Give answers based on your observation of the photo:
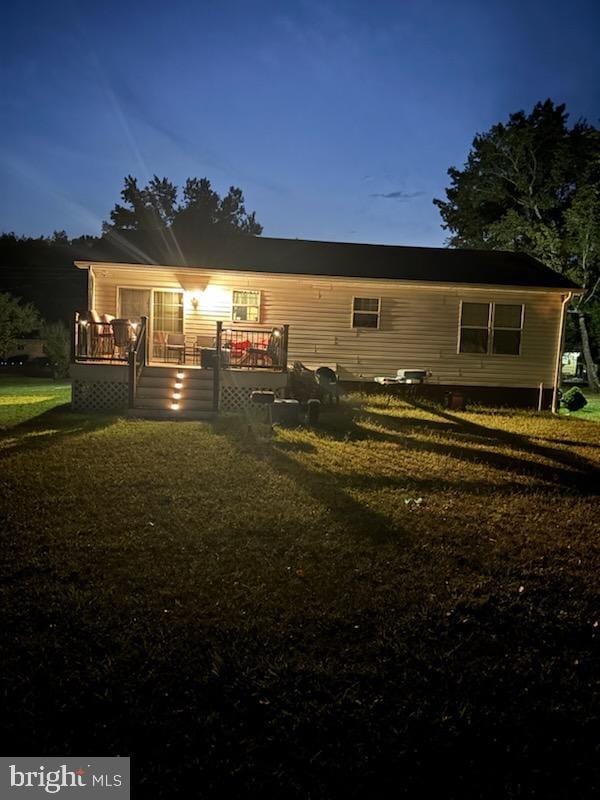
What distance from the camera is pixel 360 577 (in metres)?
3.66

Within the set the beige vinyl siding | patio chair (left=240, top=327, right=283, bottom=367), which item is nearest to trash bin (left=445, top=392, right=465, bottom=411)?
the beige vinyl siding

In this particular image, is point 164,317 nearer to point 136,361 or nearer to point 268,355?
point 136,361

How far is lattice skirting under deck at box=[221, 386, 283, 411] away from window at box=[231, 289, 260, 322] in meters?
3.57

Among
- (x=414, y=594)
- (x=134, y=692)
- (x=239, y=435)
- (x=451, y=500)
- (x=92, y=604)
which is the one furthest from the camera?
(x=239, y=435)

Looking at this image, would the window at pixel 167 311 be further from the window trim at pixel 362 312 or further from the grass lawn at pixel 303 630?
the grass lawn at pixel 303 630

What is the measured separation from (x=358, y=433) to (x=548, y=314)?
900 centimetres

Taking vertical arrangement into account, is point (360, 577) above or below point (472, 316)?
below

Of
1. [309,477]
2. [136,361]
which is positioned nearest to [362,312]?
[136,361]

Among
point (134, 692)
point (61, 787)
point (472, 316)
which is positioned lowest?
point (61, 787)

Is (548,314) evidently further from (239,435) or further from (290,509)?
(290,509)

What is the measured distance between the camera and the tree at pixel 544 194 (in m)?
24.5

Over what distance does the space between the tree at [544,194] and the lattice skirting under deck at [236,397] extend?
817 inches

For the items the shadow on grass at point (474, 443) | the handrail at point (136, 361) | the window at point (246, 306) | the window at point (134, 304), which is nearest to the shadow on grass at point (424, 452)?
the shadow on grass at point (474, 443)

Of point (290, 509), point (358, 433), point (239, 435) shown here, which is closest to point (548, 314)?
point (358, 433)
